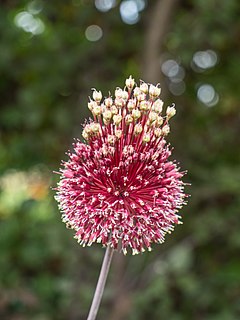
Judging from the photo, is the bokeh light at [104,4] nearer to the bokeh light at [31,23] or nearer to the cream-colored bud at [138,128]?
the bokeh light at [31,23]

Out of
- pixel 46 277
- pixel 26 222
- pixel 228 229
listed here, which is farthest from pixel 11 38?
pixel 228 229

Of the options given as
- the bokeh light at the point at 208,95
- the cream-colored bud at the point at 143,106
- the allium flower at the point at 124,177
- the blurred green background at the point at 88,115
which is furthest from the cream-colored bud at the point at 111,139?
the bokeh light at the point at 208,95

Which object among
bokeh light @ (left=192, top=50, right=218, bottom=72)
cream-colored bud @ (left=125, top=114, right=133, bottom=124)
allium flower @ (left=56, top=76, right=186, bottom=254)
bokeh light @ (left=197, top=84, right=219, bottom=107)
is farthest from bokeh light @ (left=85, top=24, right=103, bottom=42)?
cream-colored bud @ (left=125, top=114, right=133, bottom=124)

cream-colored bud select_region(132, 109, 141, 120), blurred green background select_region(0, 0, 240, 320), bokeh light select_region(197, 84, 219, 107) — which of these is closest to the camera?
cream-colored bud select_region(132, 109, 141, 120)

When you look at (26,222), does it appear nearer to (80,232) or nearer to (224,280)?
(224,280)

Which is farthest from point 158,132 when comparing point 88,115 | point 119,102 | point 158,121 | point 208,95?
point 208,95

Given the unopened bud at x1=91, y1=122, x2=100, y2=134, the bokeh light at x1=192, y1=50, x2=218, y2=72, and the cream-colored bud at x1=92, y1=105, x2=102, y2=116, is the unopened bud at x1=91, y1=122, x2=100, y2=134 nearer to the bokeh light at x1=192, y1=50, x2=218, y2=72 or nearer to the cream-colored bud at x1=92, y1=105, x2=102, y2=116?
the cream-colored bud at x1=92, y1=105, x2=102, y2=116

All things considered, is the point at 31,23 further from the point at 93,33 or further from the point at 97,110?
the point at 97,110
